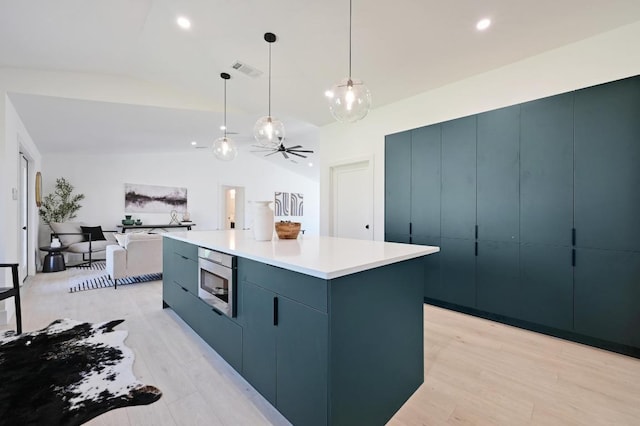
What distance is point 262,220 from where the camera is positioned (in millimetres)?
2252

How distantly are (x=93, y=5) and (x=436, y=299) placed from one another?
448cm

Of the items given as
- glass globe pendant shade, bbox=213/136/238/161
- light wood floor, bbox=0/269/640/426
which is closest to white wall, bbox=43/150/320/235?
glass globe pendant shade, bbox=213/136/238/161

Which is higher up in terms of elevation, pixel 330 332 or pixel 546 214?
pixel 546 214

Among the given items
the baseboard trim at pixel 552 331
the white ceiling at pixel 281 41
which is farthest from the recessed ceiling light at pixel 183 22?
the baseboard trim at pixel 552 331

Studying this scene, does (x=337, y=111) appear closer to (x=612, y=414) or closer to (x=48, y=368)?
(x=612, y=414)

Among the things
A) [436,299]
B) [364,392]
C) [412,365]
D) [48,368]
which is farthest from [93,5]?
[436,299]

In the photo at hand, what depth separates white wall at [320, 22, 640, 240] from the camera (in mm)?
2357

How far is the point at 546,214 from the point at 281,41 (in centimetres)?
306

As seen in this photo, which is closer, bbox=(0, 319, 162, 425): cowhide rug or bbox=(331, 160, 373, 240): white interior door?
bbox=(0, 319, 162, 425): cowhide rug

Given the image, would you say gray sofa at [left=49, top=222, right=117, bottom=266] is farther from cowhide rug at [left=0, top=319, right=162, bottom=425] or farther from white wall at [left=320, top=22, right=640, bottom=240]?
white wall at [left=320, top=22, right=640, bottom=240]

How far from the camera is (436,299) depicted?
11.0 ft

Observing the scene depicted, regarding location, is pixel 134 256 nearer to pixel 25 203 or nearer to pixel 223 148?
pixel 223 148

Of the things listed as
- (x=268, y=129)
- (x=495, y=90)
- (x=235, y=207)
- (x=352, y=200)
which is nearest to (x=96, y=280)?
(x=268, y=129)

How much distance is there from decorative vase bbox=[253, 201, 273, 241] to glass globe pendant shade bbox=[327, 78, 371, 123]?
97 cm
